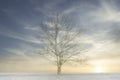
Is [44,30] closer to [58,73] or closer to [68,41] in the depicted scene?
[68,41]

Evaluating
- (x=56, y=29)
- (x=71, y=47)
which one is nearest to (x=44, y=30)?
(x=56, y=29)

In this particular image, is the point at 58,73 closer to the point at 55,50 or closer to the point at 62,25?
the point at 55,50

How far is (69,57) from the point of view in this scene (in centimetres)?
3981

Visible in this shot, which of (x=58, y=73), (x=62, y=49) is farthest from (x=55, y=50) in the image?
(x=58, y=73)

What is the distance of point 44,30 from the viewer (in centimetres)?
4041

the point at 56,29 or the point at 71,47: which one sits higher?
the point at 56,29

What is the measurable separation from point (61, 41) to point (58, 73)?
4.82 metres

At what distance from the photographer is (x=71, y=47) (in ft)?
129

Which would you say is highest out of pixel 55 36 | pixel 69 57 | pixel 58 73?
pixel 55 36

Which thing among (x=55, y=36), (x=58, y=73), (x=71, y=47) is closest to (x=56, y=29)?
(x=55, y=36)

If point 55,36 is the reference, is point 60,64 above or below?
below

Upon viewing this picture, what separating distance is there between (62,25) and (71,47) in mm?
3653

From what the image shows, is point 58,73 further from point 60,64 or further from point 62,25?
point 62,25

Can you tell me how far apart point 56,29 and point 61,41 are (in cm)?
207
